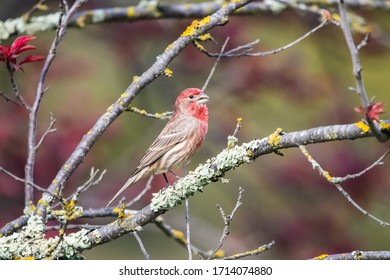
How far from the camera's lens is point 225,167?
11.2ft

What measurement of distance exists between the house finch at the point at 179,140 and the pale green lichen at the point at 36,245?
3.51ft

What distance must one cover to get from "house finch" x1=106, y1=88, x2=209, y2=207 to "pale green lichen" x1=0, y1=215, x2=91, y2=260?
3.51 feet

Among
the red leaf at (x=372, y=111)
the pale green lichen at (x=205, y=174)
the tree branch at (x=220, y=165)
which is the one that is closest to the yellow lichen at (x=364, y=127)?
the tree branch at (x=220, y=165)

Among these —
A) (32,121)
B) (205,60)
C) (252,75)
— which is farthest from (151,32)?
(32,121)

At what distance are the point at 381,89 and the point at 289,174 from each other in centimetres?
439

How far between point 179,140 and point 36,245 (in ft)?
5.19

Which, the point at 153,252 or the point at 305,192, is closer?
the point at 305,192

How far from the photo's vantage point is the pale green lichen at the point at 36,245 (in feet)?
11.6

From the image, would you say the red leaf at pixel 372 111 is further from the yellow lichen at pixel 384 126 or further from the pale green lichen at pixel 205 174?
the pale green lichen at pixel 205 174

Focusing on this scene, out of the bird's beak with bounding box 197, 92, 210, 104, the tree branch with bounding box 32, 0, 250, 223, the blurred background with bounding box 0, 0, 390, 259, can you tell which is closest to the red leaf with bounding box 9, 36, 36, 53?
the tree branch with bounding box 32, 0, 250, 223

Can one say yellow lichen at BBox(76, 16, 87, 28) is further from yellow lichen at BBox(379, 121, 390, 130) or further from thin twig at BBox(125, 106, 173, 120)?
yellow lichen at BBox(379, 121, 390, 130)

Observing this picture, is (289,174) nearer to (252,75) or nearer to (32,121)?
(252,75)

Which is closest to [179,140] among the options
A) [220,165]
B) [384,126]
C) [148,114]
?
[148,114]

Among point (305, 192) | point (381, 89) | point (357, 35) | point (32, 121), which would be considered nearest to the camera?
point (32, 121)
